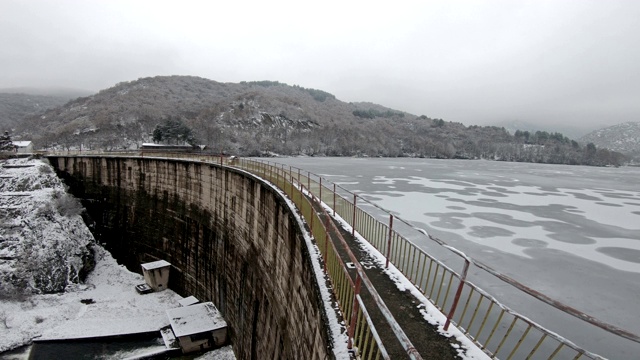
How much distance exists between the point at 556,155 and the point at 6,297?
15941cm

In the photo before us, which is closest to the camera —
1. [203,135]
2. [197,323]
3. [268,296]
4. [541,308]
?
[541,308]

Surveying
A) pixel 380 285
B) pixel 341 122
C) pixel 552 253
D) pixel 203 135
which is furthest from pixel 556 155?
pixel 380 285

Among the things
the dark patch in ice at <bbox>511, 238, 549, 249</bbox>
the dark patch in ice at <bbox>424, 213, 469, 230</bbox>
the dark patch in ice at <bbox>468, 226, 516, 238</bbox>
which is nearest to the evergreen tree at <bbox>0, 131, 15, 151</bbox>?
the dark patch in ice at <bbox>424, 213, 469, 230</bbox>

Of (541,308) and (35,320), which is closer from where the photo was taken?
(541,308)

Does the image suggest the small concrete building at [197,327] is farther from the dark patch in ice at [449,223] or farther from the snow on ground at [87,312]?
the dark patch in ice at [449,223]

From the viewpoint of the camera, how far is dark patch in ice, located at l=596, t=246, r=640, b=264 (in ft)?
37.0

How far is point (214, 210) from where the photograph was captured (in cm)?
2123

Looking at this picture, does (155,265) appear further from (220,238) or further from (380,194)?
(380,194)

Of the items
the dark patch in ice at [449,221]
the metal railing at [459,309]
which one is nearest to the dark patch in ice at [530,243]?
the dark patch in ice at [449,221]

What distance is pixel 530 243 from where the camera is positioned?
496 inches

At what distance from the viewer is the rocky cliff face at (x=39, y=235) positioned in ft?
73.0

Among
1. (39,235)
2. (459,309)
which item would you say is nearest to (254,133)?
(39,235)

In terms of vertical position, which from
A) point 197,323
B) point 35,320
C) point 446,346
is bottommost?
point 35,320

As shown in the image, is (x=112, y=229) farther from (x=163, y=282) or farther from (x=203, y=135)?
(x=203, y=135)
